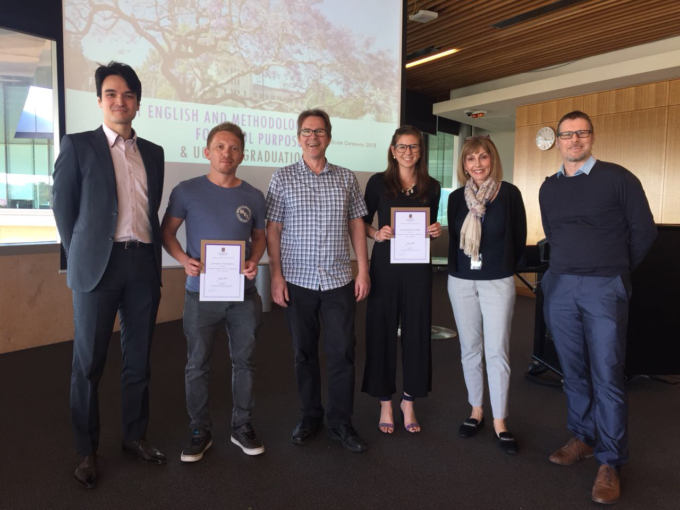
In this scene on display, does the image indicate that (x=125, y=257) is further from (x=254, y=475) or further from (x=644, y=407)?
(x=644, y=407)

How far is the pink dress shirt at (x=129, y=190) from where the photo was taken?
2.14m

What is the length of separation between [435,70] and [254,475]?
6958 millimetres

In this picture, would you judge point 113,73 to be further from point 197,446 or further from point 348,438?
point 348,438

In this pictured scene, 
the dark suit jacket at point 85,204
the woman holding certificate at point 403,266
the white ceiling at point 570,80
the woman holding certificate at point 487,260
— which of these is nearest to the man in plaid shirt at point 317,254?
the woman holding certificate at point 403,266

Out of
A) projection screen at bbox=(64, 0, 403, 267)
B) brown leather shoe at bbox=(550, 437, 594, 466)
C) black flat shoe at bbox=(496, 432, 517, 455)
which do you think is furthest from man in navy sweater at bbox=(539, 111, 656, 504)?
projection screen at bbox=(64, 0, 403, 267)

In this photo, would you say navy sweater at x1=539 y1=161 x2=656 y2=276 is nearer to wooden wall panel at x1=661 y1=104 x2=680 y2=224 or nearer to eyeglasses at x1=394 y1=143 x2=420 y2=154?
eyeglasses at x1=394 y1=143 x2=420 y2=154

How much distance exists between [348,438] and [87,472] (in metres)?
1.19

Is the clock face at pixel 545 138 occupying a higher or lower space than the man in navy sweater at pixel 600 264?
higher

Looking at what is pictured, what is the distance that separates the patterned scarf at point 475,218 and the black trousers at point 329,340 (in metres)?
0.61

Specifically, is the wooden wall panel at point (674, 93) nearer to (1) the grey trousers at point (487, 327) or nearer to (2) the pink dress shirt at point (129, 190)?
(1) the grey trousers at point (487, 327)

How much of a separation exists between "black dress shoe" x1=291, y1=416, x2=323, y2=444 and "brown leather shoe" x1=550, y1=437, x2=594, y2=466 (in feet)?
3.90

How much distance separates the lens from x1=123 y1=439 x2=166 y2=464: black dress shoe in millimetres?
2330

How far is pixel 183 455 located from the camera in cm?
236

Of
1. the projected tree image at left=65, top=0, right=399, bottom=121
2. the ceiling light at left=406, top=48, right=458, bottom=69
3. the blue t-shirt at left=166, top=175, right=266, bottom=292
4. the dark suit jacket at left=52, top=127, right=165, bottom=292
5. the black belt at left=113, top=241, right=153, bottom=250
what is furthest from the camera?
the ceiling light at left=406, top=48, right=458, bottom=69
